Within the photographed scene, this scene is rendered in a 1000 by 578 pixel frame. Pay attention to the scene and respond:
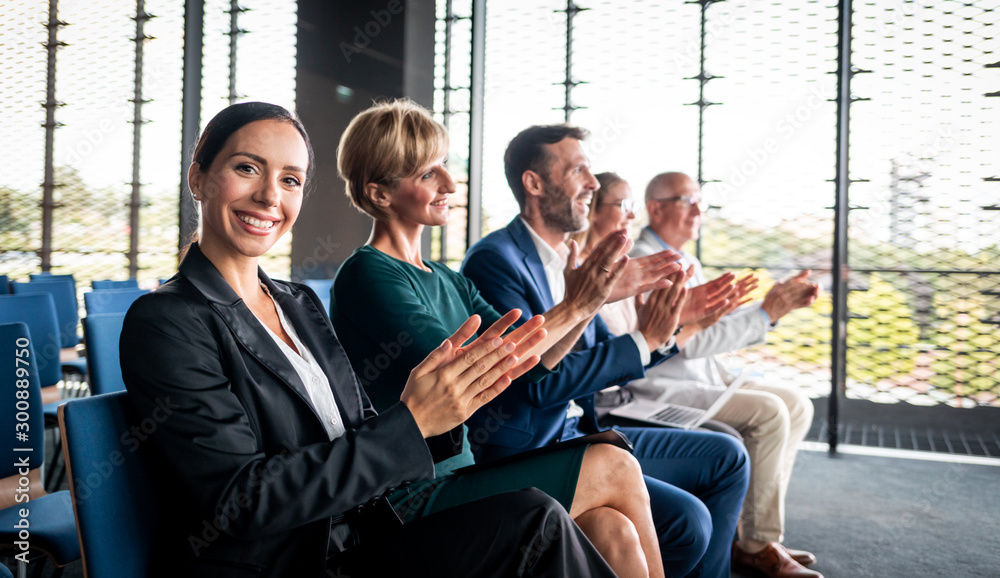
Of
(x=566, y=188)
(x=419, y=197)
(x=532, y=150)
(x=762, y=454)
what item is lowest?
(x=762, y=454)

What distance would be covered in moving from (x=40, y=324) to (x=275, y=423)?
7.95 feet

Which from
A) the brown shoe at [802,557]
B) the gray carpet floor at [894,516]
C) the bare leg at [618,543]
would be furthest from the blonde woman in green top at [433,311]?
the gray carpet floor at [894,516]

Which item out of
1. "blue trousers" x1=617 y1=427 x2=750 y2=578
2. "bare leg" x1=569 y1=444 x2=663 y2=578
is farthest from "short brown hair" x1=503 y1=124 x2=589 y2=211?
"bare leg" x1=569 y1=444 x2=663 y2=578

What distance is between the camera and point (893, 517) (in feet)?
9.99

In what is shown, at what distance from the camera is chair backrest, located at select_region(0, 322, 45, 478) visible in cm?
163

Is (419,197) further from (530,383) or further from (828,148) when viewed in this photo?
(828,148)

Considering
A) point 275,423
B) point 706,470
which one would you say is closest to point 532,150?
point 706,470

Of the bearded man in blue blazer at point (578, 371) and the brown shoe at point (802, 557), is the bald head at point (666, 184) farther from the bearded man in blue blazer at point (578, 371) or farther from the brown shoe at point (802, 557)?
the brown shoe at point (802, 557)

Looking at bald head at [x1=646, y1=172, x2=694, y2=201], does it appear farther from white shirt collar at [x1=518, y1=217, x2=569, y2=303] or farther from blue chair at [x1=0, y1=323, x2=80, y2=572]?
blue chair at [x1=0, y1=323, x2=80, y2=572]

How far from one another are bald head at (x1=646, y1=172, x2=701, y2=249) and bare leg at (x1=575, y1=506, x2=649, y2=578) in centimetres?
206

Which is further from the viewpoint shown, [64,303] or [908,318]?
[908,318]

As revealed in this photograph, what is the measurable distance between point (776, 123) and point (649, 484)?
334 centimetres

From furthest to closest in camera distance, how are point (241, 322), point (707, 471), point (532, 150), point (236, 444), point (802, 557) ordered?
point (802, 557) < point (532, 150) < point (707, 471) < point (241, 322) < point (236, 444)

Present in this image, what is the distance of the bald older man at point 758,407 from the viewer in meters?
2.47
